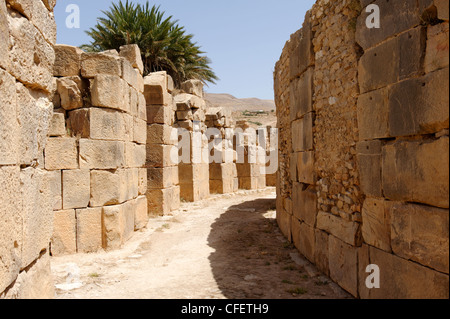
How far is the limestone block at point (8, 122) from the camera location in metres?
2.62

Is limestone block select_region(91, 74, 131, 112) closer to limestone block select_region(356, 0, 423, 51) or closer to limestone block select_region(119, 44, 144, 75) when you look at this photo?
limestone block select_region(119, 44, 144, 75)

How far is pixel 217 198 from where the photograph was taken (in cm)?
1361

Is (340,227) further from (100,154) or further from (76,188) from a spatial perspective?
(76,188)

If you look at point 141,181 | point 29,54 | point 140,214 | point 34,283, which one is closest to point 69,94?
point 141,181

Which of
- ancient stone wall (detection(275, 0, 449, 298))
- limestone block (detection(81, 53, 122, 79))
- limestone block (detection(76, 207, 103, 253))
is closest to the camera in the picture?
ancient stone wall (detection(275, 0, 449, 298))

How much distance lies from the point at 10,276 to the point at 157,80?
8.00 metres

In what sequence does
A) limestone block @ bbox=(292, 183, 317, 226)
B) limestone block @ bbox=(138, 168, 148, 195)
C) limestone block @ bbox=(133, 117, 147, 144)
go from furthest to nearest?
1. limestone block @ bbox=(138, 168, 148, 195)
2. limestone block @ bbox=(133, 117, 147, 144)
3. limestone block @ bbox=(292, 183, 317, 226)

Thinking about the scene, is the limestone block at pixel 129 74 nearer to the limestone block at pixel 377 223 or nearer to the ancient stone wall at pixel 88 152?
the ancient stone wall at pixel 88 152

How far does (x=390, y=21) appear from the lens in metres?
3.63

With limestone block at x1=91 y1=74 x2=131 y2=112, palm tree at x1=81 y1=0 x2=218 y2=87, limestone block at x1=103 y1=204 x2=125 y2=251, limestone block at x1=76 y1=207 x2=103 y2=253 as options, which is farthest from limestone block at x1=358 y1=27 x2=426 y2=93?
palm tree at x1=81 y1=0 x2=218 y2=87

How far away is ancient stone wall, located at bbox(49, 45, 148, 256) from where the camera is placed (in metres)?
6.41

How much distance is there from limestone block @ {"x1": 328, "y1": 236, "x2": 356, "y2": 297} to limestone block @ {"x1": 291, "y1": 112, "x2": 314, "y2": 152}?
1.58 meters

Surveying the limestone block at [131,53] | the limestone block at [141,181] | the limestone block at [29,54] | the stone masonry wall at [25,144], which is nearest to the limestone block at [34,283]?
the stone masonry wall at [25,144]
